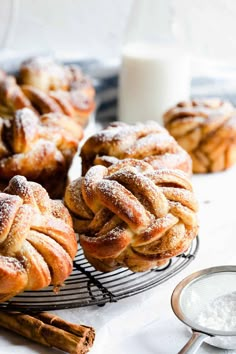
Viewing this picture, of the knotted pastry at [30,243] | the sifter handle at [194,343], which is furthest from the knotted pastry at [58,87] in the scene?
the sifter handle at [194,343]

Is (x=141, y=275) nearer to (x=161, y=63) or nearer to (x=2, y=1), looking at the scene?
(x=161, y=63)

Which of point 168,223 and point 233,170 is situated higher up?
point 168,223

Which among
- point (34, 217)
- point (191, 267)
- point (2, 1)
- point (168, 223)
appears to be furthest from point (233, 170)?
point (2, 1)

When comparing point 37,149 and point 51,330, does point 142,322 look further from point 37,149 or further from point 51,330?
point 37,149

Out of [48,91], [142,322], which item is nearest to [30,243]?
[142,322]

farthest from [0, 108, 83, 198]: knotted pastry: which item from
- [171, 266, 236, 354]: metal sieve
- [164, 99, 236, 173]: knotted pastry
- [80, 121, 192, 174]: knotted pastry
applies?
[171, 266, 236, 354]: metal sieve

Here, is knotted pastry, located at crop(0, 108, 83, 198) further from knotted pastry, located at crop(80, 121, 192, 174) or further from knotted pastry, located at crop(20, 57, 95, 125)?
knotted pastry, located at crop(20, 57, 95, 125)

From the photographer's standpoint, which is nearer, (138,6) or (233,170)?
(233,170)
